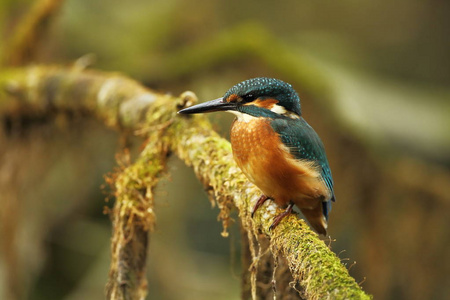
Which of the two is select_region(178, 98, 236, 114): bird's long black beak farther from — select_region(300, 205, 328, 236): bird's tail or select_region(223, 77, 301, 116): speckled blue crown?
select_region(300, 205, 328, 236): bird's tail

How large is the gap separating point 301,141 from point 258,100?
256 mm

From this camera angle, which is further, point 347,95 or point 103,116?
point 347,95

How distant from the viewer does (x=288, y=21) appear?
26.9 feet

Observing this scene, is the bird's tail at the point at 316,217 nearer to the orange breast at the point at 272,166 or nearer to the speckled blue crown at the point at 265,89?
the orange breast at the point at 272,166

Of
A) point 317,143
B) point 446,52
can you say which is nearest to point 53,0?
point 317,143

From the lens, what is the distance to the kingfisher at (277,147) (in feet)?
7.13

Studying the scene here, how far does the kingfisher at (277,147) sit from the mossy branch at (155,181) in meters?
0.11

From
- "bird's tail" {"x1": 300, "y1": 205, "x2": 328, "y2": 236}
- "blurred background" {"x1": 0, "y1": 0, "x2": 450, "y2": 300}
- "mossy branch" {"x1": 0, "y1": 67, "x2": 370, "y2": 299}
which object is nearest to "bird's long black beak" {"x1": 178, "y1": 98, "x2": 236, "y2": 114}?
"mossy branch" {"x1": 0, "y1": 67, "x2": 370, "y2": 299}

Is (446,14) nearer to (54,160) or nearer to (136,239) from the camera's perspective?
(54,160)

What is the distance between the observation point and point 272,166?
2.18 m

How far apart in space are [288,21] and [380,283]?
5070 millimetres

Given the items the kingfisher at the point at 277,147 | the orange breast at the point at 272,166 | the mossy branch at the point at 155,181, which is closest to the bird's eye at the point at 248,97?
the kingfisher at the point at 277,147

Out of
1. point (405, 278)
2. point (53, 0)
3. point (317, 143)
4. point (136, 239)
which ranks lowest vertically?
point (405, 278)

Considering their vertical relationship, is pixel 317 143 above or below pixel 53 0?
below
